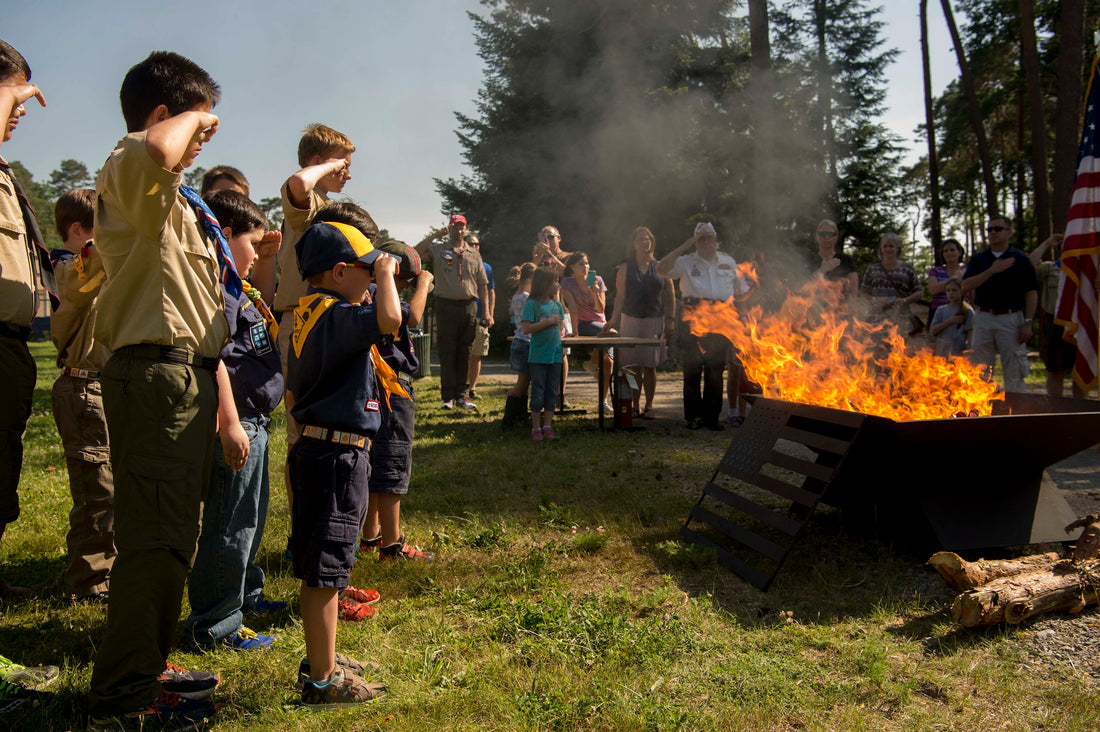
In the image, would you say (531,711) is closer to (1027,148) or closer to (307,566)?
(307,566)

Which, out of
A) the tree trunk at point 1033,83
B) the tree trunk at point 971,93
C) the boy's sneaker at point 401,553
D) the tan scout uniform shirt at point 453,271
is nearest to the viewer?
the boy's sneaker at point 401,553

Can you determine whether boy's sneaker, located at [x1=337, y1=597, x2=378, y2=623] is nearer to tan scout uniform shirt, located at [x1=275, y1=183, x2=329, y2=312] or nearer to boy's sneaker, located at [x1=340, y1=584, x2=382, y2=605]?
boy's sneaker, located at [x1=340, y1=584, x2=382, y2=605]

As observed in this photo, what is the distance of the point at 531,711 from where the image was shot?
8.34 feet

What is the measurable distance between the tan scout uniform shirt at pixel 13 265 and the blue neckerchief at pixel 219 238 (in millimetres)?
815

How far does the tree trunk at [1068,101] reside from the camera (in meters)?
10.8

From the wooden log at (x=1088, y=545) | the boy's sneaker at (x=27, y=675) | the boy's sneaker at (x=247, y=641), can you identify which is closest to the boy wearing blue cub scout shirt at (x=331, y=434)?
the boy's sneaker at (x=247, y=641)

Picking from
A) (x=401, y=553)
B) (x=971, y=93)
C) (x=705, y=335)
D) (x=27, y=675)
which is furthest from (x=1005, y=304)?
(x=971, y=93)

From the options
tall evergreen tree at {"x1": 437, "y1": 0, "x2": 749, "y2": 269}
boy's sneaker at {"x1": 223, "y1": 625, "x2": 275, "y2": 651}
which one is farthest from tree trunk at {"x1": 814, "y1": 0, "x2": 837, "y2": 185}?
boy's sneaker at {"x1": 223, "y1": 625, "x2": 275, "y2": 651}

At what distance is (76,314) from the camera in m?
3.41

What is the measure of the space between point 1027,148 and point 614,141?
1771 centimetres

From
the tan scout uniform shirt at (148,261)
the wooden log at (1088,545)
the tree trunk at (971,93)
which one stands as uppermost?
the tree trunk at (971,93)

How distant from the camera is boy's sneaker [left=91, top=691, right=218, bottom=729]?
2.32 m

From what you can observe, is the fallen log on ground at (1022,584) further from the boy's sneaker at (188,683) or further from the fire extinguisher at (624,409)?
the fire extinguisher at (624,409)

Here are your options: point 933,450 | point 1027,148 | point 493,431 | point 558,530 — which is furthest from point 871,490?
point 1027,148
